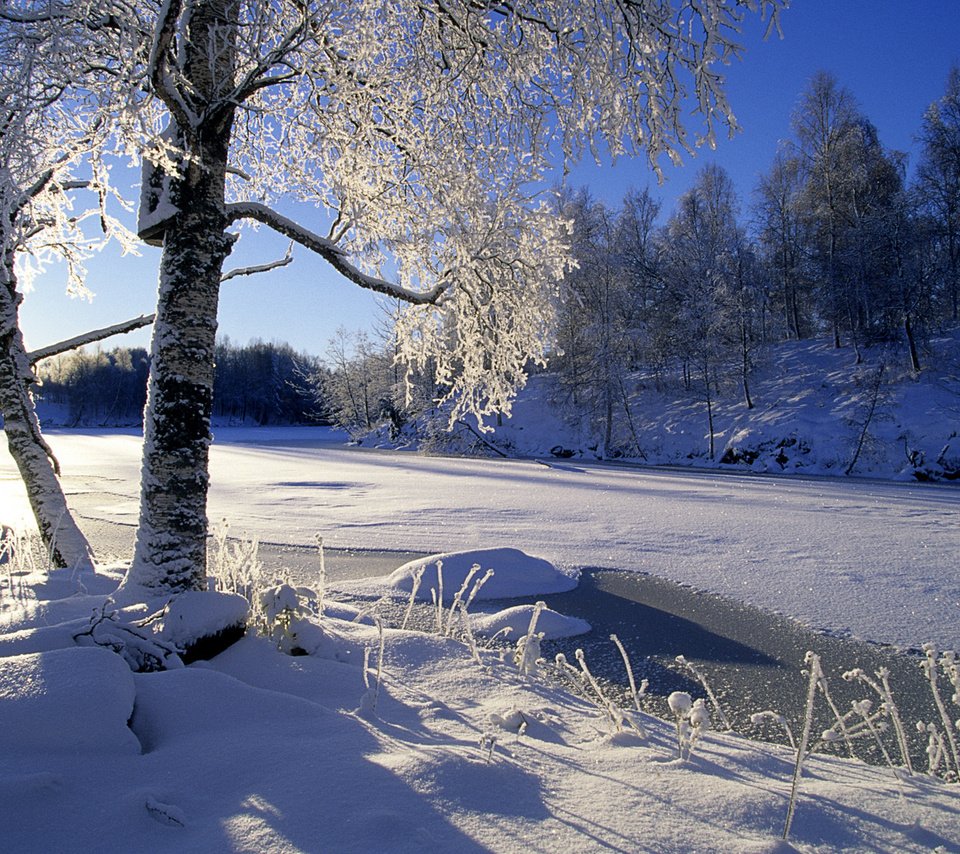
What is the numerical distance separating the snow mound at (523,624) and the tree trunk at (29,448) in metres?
3.86

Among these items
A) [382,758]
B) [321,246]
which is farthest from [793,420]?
[382,758]

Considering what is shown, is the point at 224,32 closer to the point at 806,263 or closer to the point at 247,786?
the point at 247,786

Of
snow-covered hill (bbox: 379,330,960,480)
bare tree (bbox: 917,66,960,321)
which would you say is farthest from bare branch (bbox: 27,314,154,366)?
bare tree (bbox: 917,66,960,321)

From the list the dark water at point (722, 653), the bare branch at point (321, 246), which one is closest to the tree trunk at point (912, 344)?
the dark water at point (722, 653)

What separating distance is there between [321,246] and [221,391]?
82.5 metres

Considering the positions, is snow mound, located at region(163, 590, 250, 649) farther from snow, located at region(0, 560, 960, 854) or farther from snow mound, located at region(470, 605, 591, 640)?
snow mound, located at region(470, 605, 591, 640)

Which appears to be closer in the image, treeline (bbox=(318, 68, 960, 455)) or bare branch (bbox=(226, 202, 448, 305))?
bare branch (bbox=(226, 202, 448, 305))

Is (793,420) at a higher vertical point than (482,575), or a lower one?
higher

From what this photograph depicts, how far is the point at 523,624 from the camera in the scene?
15.4 ft

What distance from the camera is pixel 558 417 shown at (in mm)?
31297

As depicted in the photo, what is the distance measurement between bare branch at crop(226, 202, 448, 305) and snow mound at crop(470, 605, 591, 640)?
2659 mm

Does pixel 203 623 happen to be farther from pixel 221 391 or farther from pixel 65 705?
pixel 221 391

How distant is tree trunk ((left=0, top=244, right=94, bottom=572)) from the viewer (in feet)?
18.6

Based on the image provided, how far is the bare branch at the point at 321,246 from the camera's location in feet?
13.2
